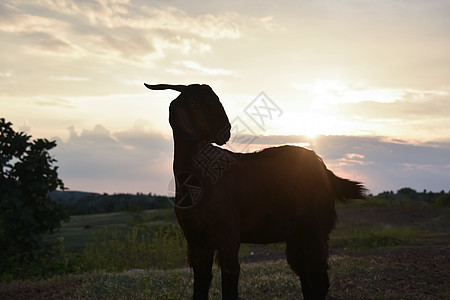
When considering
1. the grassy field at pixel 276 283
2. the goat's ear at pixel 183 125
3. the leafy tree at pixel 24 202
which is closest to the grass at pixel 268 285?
the grassy field at pixel 276 283

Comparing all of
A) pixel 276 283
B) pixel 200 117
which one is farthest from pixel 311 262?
pixel 276 283

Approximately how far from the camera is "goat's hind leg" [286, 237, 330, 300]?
5.63m

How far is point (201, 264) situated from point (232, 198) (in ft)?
2.45

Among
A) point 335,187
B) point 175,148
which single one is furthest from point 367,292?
point 175,148

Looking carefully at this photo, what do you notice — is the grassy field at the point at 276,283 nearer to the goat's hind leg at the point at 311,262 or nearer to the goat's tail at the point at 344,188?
the goat's hind leg at the point at 311,262

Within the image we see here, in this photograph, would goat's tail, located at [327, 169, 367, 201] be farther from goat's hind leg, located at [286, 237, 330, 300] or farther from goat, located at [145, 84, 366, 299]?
goat's hind leg, located at [286, 237, 330, 300]

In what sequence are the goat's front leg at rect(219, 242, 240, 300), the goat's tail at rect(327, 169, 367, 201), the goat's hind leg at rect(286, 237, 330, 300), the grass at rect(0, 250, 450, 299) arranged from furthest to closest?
the grass at rect(0, 250, 450, 299)
the goat's tail at rect(327, 169, 367, 201)
the goat's hind leg at rect(286, 237, 330, 300)
the goat's front leg at rect(219, 242, 240, 300)

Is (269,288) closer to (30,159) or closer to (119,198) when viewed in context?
(30,159)

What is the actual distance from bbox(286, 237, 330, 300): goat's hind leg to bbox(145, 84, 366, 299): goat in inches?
0.5

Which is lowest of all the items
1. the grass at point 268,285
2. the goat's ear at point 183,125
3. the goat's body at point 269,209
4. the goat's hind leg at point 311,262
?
the grass at point 268,285

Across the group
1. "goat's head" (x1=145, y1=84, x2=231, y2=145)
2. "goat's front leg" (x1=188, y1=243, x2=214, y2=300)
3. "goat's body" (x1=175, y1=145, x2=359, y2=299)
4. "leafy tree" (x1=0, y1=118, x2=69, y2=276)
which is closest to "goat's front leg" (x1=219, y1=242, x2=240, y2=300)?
"goat's body" (x1=175, y1=145, x2=359, y2=299)

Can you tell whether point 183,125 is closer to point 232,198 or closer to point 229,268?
point 232,198

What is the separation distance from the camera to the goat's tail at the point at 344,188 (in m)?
6.39

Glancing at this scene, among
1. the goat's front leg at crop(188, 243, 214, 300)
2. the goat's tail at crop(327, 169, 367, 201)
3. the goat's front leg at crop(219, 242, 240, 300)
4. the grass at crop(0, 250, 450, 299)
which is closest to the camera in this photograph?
the goat's front leg at crop(219, 242, 240, 300)
